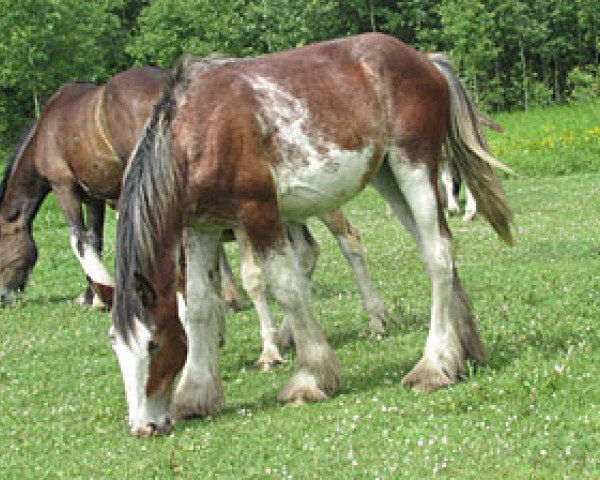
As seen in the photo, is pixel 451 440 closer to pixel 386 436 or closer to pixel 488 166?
pixel 386 436

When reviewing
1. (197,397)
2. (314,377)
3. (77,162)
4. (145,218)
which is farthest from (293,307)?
(77,162)

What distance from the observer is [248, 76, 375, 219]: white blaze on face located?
21.9ft

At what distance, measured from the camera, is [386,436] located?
5695mm

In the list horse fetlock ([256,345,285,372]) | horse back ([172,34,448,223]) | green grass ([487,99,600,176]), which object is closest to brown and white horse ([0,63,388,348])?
horse fetlock ([256,345,285,372])

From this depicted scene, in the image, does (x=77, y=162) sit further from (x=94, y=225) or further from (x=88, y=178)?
(x=94, y=225)

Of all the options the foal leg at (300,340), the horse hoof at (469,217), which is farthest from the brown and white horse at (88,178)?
the horse hoof at (469,217)

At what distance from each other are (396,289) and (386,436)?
538 cm

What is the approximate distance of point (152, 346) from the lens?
618cm

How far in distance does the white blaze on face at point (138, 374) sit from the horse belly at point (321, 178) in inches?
49.9

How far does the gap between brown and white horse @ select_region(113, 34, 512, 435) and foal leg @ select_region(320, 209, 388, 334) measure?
1726 millimetres

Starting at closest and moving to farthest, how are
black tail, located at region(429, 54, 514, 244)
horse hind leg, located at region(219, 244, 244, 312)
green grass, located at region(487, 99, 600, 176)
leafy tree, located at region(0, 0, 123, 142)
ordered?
1. black tail, located at region(429, 54, 514, 244)
2. horse hind leg, located at region(219, 244, 244, 312)
3. green grass, located at region(487, 99, 600, 176)
4. leafy tree, located at region(0, 0, 123, 142)

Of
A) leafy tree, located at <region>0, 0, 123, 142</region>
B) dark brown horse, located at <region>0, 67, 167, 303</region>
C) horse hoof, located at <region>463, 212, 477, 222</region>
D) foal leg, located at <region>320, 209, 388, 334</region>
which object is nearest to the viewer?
foal leg, located at <region>320, 209, 388, 334</region>

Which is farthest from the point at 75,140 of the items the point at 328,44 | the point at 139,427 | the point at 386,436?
the point at 386,436

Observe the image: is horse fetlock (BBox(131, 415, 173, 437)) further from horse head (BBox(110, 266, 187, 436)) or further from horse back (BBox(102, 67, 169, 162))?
horse back (BBox(102, 67, 169, 162))
